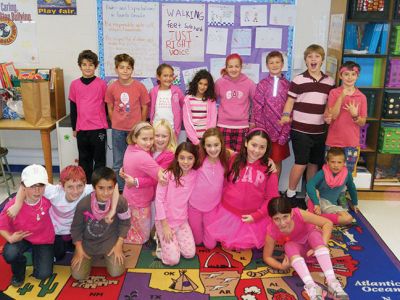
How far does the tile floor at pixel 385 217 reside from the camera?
339 cm

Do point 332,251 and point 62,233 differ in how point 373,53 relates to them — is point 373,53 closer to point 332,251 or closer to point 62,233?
point 332,251

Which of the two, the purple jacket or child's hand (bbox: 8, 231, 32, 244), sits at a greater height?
the purple jacket

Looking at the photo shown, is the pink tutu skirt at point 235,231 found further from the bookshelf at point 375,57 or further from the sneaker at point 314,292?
the bookshelf at point 375,57

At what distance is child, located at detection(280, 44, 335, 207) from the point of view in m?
3.69

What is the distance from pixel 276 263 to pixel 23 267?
1567mm

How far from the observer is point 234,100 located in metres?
3.81

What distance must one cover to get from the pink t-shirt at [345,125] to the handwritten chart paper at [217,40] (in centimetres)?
120

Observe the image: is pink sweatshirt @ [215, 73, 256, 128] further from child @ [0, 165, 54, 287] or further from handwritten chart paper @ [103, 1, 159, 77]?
child @ [0, 165, 54, 287]

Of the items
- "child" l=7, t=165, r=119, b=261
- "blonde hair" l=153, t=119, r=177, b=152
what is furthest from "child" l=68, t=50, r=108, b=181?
"child" l=7, t=165, r=119, b=261

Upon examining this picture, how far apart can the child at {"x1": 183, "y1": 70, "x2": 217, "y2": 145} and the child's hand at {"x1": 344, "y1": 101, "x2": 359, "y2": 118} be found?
1082 mm

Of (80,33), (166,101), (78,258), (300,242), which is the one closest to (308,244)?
(300,242)

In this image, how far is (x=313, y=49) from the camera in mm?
3629

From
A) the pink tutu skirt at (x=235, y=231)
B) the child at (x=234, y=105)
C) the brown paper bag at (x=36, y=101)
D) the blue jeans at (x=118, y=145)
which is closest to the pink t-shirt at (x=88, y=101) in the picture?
the blue jeans at (x=118, y=145)

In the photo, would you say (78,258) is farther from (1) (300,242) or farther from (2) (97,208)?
(1) (300,242)
